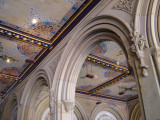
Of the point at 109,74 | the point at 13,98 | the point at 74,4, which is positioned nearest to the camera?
the point at 74,4

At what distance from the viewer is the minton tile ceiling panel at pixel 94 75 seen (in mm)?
9867

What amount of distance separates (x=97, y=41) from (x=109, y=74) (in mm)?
4949

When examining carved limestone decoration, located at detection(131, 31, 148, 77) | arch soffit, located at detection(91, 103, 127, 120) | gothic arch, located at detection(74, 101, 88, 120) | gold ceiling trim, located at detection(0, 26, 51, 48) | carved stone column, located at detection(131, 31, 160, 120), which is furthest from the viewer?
arch soffit, located at detection(91, 103, 127, 120)

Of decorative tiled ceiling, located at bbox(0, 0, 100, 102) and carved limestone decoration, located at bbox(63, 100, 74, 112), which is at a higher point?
decorative tiled ceiling, located at bbox(0, 0, 100, 102)

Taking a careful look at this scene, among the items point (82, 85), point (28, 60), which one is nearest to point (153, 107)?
point (28, 60)

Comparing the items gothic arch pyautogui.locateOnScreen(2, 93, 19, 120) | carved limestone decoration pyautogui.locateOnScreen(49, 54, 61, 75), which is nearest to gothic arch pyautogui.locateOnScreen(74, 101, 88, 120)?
gothic arch pyautogui.locateOnScreen(2, 93, 19, 120)

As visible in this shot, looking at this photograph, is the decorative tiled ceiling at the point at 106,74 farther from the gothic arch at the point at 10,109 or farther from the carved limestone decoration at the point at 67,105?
the gothic arch at the point at 10,109

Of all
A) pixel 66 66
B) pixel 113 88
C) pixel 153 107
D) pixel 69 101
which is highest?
pixel 113 88

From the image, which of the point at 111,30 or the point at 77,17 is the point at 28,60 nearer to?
the point at 77,17

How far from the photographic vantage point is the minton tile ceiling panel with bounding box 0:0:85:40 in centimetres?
603

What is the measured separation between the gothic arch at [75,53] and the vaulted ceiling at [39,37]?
0.63 metres

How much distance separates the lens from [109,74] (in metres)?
10.7

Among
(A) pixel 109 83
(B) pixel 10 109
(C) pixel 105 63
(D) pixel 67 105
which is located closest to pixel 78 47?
(D) pixel 67 105

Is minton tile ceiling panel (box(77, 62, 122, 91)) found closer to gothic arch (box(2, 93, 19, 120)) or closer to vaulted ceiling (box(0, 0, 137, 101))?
vaulted ceiling (box(0, 0, 137, 101))
